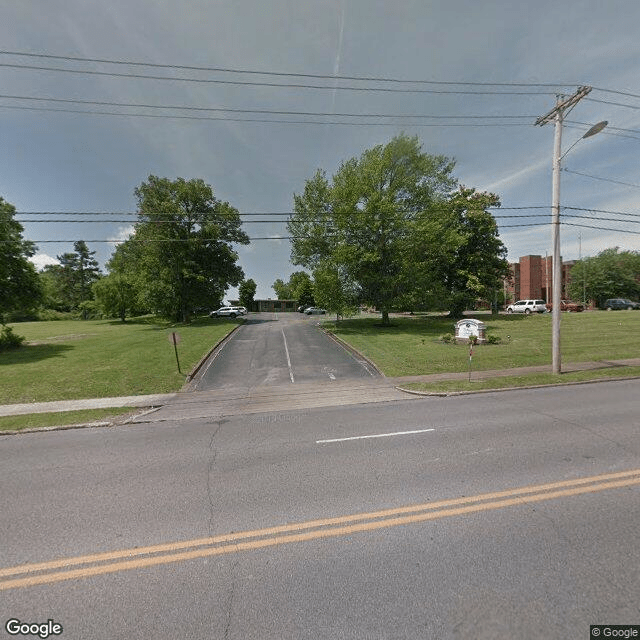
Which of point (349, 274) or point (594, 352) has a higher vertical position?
point (349, 274)

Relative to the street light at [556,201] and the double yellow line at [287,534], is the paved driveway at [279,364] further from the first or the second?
the double yellow line at [287,534]

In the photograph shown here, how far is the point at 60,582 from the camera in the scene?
2936 millimetres

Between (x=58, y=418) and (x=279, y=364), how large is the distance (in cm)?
876

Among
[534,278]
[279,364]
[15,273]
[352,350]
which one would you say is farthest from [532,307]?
[15,273]

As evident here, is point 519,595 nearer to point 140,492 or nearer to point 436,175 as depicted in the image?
point 140,492

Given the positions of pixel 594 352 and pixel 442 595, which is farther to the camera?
pixel 594 352

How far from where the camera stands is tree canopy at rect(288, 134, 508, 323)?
2428 centimetres

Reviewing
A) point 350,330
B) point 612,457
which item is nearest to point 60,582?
point 612,457

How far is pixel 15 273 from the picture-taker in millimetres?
21062

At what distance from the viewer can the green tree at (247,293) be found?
83.1 m

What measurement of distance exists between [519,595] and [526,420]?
518 cm

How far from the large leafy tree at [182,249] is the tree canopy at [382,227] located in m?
10.5

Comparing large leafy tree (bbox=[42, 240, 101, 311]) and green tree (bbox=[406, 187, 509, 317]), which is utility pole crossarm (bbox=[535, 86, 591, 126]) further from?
large leafy tree (bbox=[42, 240, 101, 311])

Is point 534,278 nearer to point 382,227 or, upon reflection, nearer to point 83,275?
point 382,227
